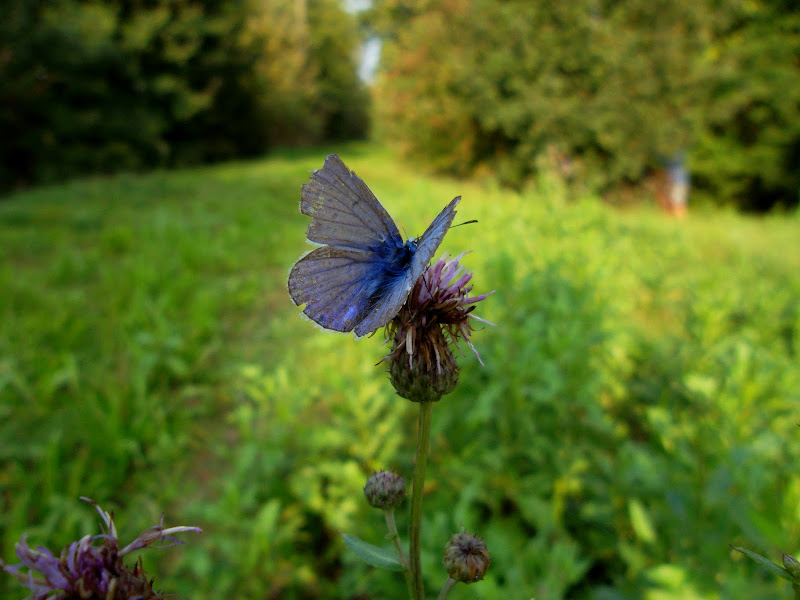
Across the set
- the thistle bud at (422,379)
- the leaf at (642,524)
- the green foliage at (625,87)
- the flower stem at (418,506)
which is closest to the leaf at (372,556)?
the flower stem at (418,506)

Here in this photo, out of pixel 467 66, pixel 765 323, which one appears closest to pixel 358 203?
pixel 765 323

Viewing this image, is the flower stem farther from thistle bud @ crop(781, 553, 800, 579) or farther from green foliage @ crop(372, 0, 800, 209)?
green foliage @ crop(372, 0, 800, 209)

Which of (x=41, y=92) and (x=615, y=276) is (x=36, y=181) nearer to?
(x=41, y=92)

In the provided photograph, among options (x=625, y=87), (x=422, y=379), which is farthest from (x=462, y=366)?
(x=625, y=87)

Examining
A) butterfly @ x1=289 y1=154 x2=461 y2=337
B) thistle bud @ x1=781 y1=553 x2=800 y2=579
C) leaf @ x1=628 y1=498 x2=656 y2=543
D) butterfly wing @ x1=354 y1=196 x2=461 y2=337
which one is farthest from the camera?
leaf @ x1=628 y1=498 x2=656 y2=543

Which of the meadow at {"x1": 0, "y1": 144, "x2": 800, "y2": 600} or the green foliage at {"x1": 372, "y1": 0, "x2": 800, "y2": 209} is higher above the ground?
the green foliage at {"x1": 372, "y1": 0, "x2": 800, "y2": 209}

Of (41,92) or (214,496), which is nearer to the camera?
(214,496)

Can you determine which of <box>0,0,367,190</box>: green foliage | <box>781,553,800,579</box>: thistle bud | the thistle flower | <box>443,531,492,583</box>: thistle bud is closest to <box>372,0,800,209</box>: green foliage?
<box>0,0,367,190</box>: green foliage
